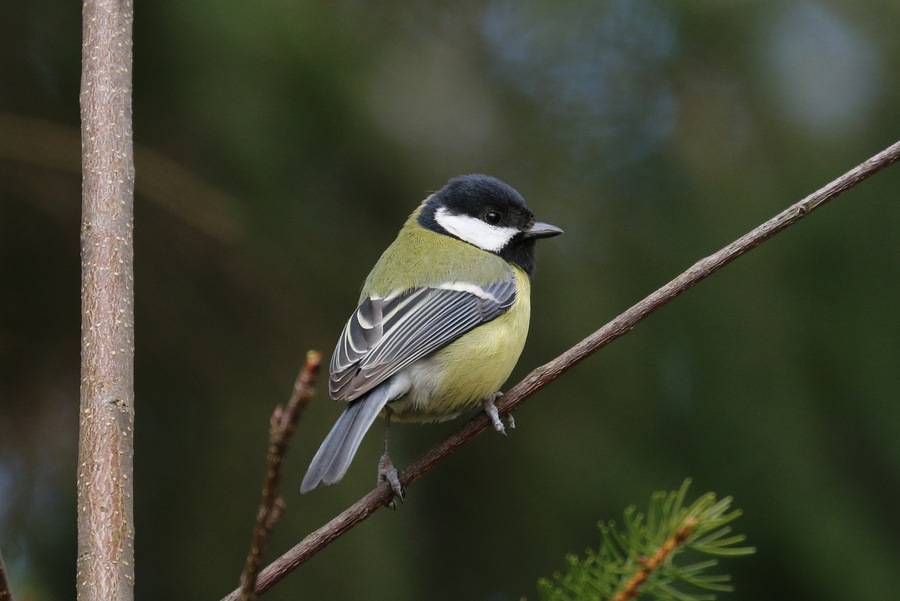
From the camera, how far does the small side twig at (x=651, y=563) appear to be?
Answer: 92 centimetres

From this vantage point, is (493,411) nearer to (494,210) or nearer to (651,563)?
(494,210)

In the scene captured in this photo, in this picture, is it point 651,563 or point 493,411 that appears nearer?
point 651,563

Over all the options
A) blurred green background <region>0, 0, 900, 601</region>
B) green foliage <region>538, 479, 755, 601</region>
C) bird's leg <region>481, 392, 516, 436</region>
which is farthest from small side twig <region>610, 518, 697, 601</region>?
blurred green background <region>0, 0, 900, 601</region>

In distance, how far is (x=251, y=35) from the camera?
6.68 ft

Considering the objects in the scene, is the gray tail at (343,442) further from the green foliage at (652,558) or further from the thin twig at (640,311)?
the green foliage at (652,558)

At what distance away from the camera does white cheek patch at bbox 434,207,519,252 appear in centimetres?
240

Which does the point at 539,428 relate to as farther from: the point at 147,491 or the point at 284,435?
the point at 284,435

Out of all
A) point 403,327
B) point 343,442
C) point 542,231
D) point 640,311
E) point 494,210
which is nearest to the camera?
point 640,311

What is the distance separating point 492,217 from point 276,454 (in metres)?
1.78

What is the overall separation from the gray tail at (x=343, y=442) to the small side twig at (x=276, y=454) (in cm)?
62

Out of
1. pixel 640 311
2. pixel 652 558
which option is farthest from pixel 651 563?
pixel 640 311

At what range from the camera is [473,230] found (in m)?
2.46

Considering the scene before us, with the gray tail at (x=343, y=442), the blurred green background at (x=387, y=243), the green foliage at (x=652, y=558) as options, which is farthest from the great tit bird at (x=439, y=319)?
the green foliage at (x=652, y=558)

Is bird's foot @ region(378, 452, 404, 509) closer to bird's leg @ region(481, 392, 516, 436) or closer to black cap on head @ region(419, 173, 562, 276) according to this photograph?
bird's leg @ region(481, 392, 516, 436)
